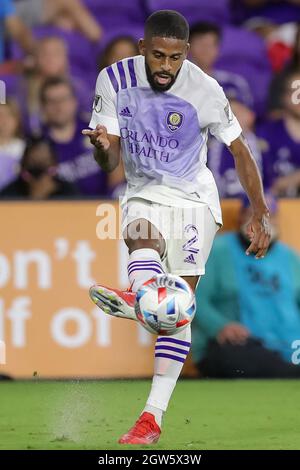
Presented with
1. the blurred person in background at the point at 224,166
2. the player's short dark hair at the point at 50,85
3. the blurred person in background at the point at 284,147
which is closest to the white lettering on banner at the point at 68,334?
the blurred person in background at the point at 224,166

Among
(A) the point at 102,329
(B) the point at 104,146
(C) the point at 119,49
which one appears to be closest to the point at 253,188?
(B) the point at 104,146

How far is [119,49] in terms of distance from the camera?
40.6 ft

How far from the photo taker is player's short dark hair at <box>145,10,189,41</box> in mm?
6887

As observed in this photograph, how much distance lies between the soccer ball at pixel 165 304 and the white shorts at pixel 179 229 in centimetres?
41

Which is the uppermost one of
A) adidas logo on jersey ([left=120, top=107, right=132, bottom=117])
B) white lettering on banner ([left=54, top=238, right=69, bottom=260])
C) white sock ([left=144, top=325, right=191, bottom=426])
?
adidas logo on jersey ([left=120, top=107, right=132, bottom=117])

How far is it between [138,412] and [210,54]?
16.8ft

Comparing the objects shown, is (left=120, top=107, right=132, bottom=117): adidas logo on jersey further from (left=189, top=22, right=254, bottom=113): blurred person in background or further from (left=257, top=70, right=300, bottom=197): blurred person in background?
(left=189, top=22, right=254, bottom=113): blurred person in background

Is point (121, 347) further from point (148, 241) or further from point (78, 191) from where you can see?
point (148, 241)

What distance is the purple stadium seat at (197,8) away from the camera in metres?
13.3

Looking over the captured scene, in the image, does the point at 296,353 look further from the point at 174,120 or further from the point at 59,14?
the point at 59,14

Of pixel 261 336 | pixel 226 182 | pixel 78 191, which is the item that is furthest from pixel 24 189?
pixel 261 336


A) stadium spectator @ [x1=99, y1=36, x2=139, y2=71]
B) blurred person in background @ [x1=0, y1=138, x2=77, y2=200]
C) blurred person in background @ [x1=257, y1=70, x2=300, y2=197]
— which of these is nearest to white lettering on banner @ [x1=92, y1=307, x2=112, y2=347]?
blurred person in background @ [x1=0, y1=138, x2=77, y2=200]

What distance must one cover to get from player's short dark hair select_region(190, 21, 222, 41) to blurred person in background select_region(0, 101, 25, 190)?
2032mm

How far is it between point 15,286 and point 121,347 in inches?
40.7
